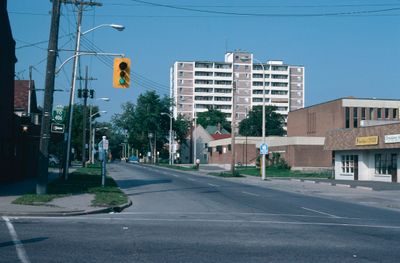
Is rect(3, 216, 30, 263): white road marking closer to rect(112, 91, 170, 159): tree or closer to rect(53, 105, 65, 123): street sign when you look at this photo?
rect(53, 105, 65, 123): street sign

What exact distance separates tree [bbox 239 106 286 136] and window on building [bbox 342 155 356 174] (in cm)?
8454

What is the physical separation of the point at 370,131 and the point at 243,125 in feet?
313

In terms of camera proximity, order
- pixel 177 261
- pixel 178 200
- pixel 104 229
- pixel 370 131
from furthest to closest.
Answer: pixel 370 131 → pixel 178 200 → pixel 104 229 → pixel 177 261

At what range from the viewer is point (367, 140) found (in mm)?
44219

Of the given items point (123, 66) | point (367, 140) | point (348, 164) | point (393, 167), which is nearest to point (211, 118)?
point (348, 164)

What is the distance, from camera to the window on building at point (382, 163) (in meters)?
43.8

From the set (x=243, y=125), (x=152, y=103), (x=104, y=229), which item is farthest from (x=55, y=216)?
(x=243, y=125)

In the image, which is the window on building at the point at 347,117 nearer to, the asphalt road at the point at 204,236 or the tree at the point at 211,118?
the asphalt road at the point at 204,236

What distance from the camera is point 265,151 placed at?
149 ft

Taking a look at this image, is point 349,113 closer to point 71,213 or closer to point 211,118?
point 71,213

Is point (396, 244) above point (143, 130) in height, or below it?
below

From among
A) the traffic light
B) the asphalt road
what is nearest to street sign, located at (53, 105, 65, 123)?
the traffic light

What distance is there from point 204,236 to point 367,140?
3436 centimetres

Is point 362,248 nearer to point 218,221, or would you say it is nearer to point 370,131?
point 218,221
